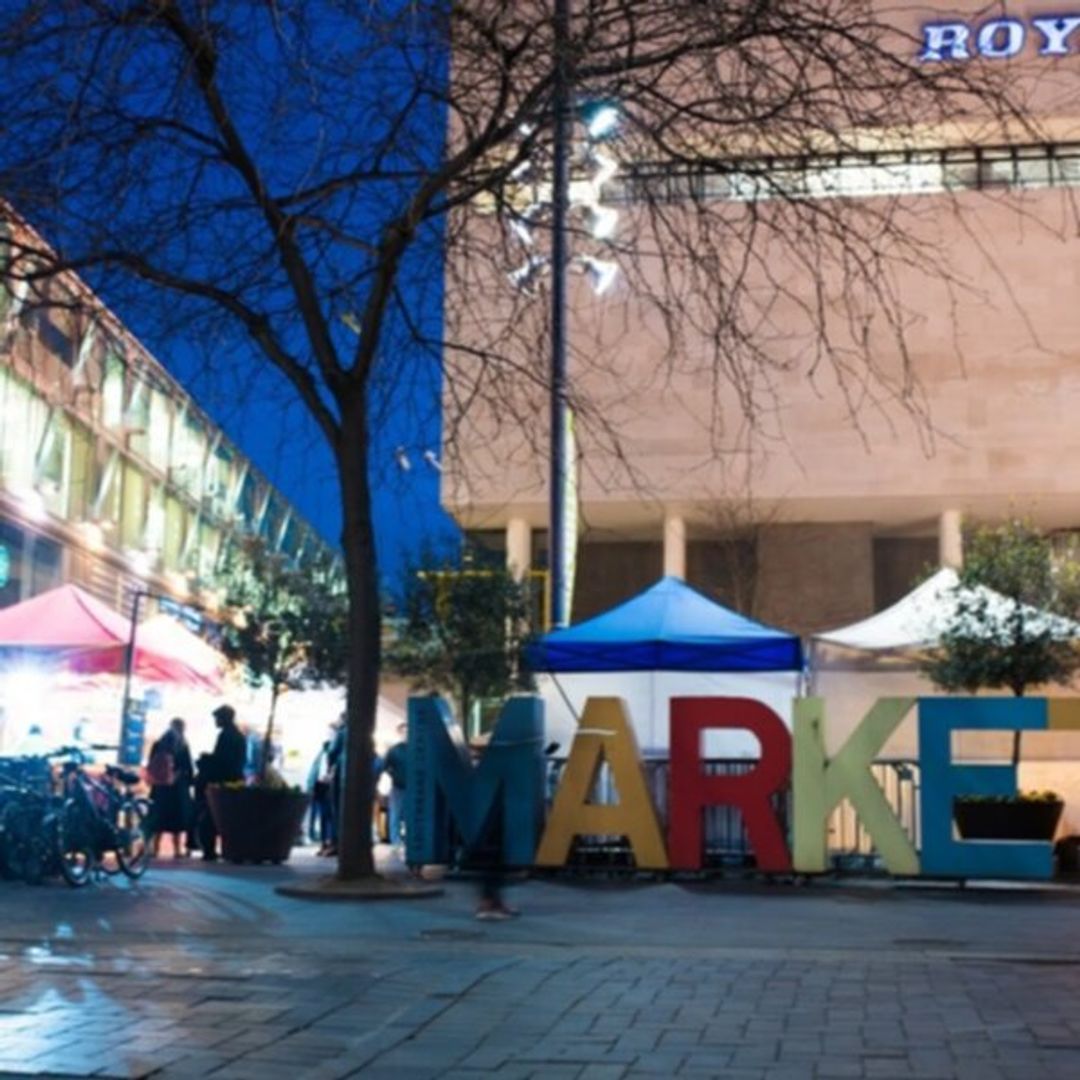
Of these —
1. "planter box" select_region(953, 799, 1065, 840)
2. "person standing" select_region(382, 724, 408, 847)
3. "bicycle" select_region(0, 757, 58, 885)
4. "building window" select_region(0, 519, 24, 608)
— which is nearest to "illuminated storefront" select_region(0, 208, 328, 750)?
"building window" select_region(0, 519, 24, 608)

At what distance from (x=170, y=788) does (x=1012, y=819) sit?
29.2ft

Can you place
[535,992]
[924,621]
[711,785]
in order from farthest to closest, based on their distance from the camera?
[924,621] → [711,785] → [535,992]

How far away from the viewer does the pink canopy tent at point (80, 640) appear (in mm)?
18969

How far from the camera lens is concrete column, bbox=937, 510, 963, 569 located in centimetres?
4250

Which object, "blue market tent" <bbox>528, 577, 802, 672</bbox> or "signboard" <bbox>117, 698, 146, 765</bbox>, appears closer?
"blue market tent" <bbox>528, 577, 802, 672</bbox>

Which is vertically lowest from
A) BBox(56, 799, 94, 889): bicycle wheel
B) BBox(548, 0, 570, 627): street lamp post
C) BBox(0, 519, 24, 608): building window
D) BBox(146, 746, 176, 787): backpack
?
BBox(56, 799, 94, 889): bicycle wheel

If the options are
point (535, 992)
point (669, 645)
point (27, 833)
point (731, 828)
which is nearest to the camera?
point (535, 992)

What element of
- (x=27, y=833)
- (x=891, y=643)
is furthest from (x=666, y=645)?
(x=27, y=833)

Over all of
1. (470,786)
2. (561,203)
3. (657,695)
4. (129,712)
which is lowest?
(470,786)

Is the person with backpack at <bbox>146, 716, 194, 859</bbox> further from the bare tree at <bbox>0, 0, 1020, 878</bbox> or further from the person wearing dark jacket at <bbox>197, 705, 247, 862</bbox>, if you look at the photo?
the bare tree at <bbox>0, 0, 1020, 878</bbox>

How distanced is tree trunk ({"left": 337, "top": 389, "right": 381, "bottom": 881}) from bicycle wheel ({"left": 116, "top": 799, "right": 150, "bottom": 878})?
2.92 metres

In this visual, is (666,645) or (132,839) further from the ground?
(666,645)

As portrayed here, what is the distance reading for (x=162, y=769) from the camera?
1831cm

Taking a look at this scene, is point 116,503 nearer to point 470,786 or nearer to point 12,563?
point 12,563
